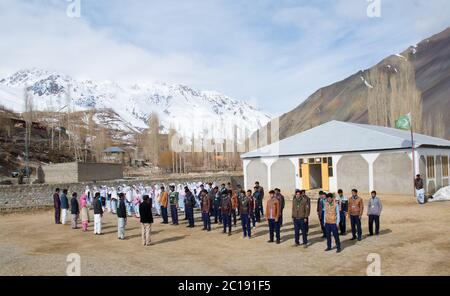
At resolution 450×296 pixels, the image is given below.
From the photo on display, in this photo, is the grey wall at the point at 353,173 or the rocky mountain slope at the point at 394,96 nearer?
the grey wall at the point at 353,173

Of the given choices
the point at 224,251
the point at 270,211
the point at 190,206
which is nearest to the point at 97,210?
the point at 190,206

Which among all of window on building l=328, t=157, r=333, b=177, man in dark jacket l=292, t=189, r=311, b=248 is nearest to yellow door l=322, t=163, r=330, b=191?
window on building l=328, t=157, r=333, b=177

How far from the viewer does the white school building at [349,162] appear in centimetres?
2291

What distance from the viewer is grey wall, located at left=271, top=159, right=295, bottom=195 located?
27.6 metres

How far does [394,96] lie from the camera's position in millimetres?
52344

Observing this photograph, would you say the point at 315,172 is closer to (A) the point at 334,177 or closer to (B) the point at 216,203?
(A) the point at 334,177

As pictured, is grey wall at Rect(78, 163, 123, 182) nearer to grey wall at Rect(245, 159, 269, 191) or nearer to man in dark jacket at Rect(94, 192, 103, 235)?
grey wall at Rect(245, 159, 269, 191)

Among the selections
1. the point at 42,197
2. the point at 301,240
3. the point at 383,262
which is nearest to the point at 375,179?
the point at 301,240

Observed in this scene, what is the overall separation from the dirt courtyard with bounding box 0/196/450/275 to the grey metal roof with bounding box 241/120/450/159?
7.57 m

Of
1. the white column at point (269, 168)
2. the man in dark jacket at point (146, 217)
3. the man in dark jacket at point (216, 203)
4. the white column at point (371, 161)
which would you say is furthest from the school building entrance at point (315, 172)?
the man in dark jacket at point (146, 217)

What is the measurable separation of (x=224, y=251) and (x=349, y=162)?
1568 centimetres

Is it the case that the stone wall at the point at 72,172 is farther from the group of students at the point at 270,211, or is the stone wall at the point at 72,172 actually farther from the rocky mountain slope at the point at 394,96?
the rocky mountain slope at the point at 394,96

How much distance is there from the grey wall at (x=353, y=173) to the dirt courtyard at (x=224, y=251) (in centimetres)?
749

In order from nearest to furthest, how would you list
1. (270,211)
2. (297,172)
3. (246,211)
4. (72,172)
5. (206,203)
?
(270,211) → (246,211) → (206,203) → (297,172) → (72,172)
